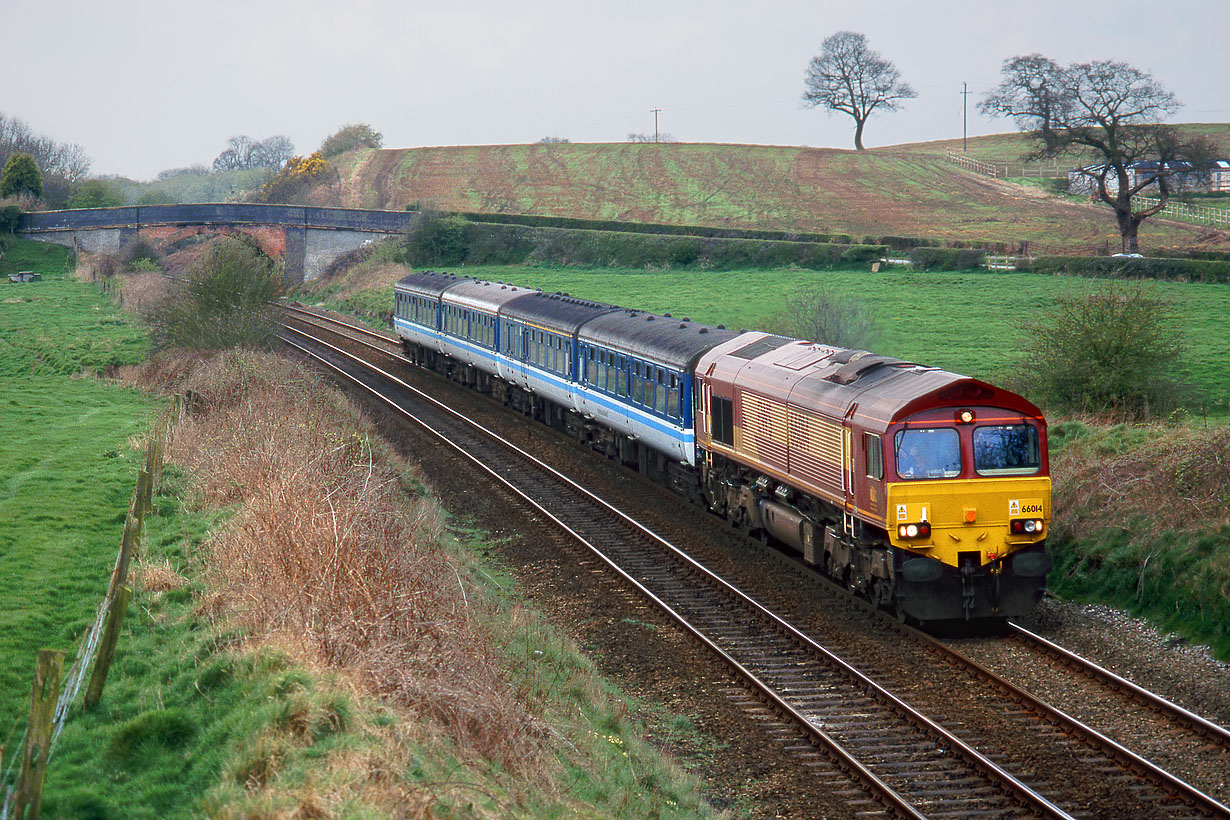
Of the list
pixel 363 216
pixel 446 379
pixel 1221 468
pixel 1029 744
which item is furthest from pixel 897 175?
pixel 1029 744

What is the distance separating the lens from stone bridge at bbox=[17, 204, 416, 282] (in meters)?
74.8

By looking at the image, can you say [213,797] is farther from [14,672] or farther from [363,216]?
[363,216]

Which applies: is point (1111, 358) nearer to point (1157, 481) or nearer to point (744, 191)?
point (1157, 481)

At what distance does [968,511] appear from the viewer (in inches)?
570

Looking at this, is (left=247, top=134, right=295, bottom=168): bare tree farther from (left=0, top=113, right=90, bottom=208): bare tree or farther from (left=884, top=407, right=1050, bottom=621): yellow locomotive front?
(left=884, top=407, right=1050, bottom=621): yellow locomotive front

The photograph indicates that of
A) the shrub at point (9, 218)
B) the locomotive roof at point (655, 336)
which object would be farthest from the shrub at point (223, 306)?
the shrub at point (9, 218)

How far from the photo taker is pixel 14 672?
12.3 meters

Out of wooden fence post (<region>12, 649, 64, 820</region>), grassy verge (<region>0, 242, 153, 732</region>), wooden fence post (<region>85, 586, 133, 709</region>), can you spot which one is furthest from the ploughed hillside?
wooden fence post (<region>12, 649, 64, 820</region>)

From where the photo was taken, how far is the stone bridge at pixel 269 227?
74.8 meters

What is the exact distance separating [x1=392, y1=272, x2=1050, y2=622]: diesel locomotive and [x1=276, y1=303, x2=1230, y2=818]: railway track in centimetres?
130

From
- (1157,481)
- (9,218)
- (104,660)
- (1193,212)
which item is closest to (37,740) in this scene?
(104,660)

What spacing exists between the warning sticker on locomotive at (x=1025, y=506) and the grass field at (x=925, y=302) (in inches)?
380

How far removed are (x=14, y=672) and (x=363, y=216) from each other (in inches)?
2576

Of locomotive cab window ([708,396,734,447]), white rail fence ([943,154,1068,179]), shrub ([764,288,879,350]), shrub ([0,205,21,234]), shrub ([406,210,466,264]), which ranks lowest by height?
locomotive cab window ([708,396,734,447])
